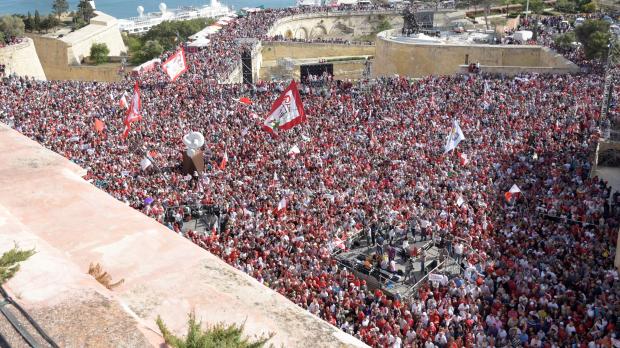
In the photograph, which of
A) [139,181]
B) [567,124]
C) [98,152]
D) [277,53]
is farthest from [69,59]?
[567,124]

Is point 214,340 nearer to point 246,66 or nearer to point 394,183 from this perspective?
point 394,183

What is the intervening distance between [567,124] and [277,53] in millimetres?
27795

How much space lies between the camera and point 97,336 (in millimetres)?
8750

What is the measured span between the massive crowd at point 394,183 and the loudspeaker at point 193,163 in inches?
21.0

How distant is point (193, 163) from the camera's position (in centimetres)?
2047

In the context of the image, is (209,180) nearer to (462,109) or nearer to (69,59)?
(462,109)

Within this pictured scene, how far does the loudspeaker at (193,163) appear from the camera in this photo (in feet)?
67.1

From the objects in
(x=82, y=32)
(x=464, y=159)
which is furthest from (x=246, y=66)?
(x=464, y=159)

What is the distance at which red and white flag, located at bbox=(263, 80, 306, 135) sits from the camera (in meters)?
20.3

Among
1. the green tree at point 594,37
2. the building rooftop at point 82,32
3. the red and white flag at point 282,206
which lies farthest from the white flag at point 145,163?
the building rooftop at point 82,32

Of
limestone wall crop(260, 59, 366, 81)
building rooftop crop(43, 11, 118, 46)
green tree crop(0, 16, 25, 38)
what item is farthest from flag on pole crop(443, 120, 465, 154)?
green tree crop(0, 16, 25, 38)

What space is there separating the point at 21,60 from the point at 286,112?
26.7m

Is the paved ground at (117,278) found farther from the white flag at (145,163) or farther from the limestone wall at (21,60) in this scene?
the limestone wall at (21,60)

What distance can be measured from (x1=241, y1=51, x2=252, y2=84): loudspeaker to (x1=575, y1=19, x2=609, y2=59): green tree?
67.2ft
